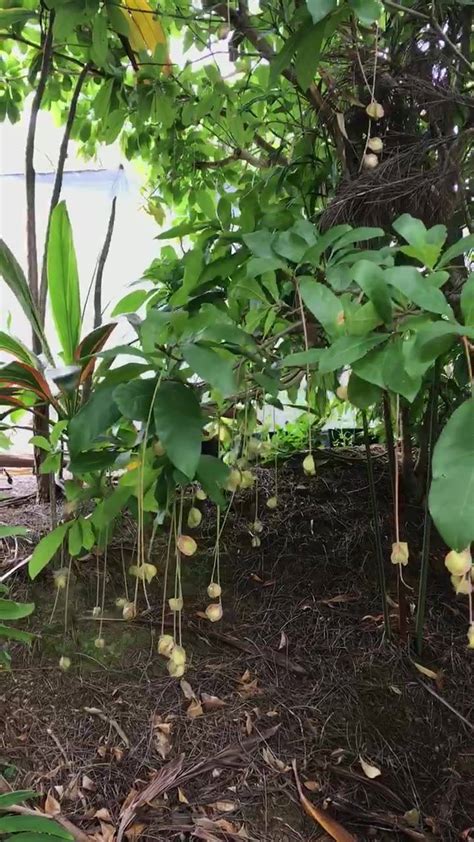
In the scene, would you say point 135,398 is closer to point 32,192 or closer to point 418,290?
point 418,290

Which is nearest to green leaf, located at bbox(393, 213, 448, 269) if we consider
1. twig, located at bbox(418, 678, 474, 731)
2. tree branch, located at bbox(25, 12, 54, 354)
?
twig, located at bbox(418, 678, 474, 731)

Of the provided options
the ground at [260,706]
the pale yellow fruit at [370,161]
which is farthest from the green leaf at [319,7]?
the ground at [260,706]

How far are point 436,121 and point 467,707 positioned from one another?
2.81ft

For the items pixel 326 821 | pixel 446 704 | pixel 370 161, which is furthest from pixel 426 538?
pixel 370 161

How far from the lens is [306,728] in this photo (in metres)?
0.85

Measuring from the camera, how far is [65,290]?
0.98 metres

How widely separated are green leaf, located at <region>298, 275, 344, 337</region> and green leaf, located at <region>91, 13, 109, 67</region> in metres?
0.58

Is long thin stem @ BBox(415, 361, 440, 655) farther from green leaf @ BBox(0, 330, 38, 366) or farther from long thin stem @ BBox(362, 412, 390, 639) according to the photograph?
green leaf @ BBox(0, 330, 38, 366)

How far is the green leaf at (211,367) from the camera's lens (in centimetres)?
46

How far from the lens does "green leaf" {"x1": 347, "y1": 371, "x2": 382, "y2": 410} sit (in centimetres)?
46

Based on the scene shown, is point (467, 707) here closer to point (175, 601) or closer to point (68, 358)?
point (175, 601)

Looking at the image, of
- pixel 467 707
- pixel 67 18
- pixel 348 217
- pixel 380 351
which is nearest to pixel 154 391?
pixel 380 351

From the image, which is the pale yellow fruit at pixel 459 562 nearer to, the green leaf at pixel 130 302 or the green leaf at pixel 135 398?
the green leaf at pixel 135 398

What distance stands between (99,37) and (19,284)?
0.39 metres
